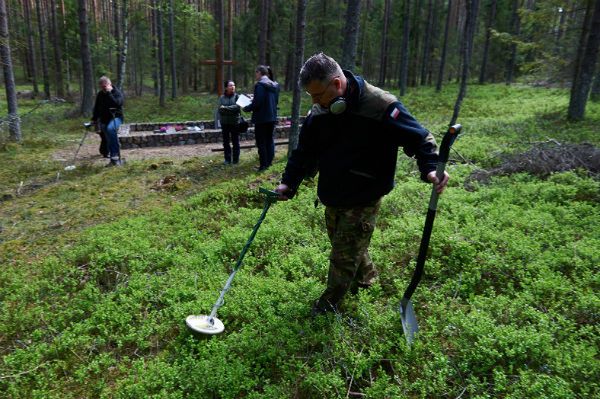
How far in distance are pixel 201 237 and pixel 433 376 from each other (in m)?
3.69

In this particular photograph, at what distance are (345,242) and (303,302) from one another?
877mm

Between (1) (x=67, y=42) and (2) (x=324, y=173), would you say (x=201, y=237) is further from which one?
(1) (x=67, y=42)

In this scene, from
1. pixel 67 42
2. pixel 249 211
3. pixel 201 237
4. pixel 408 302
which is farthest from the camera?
pixel 67 42

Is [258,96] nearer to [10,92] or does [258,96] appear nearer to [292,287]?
[292,287]

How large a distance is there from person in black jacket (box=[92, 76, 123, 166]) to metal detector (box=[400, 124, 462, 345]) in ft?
29.6

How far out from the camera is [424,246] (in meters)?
3.26

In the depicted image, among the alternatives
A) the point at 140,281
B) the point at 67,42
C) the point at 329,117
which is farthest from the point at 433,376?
the point at 67,42

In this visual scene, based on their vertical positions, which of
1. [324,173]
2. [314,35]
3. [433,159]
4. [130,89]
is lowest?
[130,89]

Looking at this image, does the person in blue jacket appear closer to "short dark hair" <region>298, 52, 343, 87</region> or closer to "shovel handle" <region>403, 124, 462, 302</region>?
"short dark hair" <region>298, 52, 343, 87</region>

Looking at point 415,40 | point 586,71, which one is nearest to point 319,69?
point 586,71

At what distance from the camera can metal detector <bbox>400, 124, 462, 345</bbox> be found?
2873mm

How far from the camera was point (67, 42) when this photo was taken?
27.2 metres

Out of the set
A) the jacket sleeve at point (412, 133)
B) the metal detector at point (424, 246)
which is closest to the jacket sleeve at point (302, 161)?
the jacket sleeve at point (412, 133)

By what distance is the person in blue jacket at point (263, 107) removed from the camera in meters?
8.76
